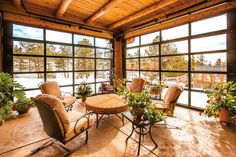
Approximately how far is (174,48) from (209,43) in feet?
3.44

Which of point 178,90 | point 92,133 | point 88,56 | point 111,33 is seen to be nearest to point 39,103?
point 92,133

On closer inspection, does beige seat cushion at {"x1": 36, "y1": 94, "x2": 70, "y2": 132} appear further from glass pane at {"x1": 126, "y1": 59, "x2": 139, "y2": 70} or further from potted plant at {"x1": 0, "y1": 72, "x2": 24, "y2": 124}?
glass pane at {"x1": 126, "y1": 59, "x2": 139, "y2": 70}

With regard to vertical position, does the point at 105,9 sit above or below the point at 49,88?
above

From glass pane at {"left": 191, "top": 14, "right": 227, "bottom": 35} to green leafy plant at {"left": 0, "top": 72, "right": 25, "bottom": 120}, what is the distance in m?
5.20

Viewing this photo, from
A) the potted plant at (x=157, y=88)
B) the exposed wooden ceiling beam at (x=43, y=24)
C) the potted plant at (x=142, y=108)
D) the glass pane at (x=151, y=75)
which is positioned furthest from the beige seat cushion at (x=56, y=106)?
the glass pane at (x=151, y=75)

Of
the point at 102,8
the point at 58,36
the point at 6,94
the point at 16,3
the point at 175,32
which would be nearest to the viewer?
the point at 6,94

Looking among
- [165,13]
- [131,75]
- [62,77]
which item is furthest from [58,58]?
[165,13]

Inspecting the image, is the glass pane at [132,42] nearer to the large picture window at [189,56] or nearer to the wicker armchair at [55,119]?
the large picture window at [189,56]

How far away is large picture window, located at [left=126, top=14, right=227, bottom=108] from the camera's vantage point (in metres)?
3.67

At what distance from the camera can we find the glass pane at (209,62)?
11.9 feet

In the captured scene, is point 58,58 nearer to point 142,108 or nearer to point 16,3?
point 16,3

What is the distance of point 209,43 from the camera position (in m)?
3.81

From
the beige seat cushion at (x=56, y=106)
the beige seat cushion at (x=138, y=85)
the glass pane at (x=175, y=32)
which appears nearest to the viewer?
the beige seat cushion at (x=56, y=106)

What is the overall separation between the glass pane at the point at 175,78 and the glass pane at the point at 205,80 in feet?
0.84
